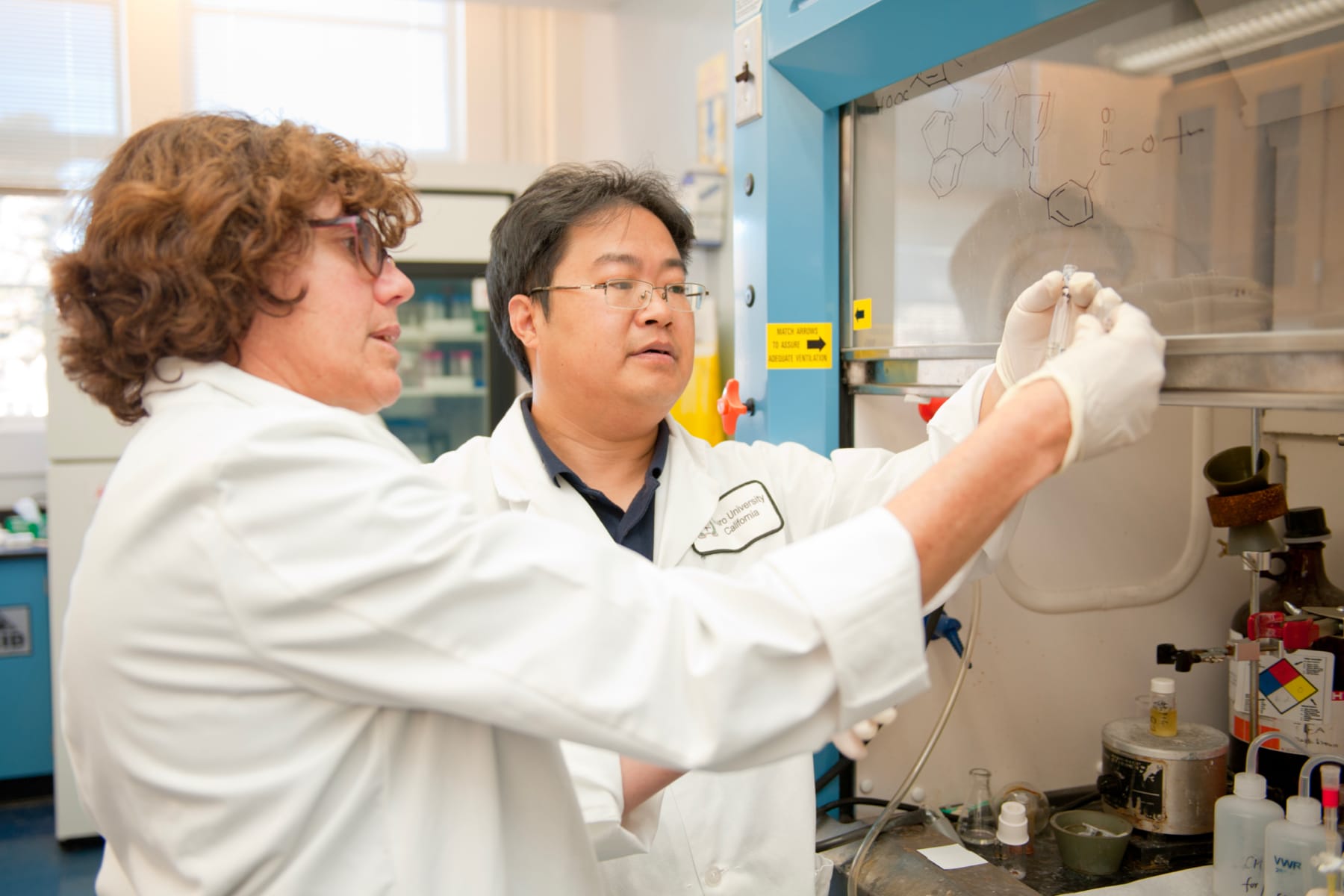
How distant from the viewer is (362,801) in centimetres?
79

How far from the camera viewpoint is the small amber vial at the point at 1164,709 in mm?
1513

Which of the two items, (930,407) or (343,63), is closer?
(930,407)

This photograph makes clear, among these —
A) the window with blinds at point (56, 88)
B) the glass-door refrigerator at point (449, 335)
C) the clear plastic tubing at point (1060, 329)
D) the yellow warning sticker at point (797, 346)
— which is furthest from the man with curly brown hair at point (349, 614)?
the window with blinds at point (56, 88)

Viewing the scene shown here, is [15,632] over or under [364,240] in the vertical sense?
under

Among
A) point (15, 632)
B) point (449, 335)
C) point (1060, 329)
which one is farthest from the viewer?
point (449, 335)

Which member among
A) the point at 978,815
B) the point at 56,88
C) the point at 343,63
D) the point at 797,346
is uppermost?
the point at 343,63

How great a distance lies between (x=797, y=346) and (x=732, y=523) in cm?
37

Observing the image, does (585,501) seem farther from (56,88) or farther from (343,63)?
(56,88)

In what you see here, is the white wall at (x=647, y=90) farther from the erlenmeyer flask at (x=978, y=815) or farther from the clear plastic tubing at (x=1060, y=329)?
the erlenmeyer flask at (x=978, y=815)

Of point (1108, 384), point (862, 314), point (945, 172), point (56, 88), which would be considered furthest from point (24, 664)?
point (1108, 384)

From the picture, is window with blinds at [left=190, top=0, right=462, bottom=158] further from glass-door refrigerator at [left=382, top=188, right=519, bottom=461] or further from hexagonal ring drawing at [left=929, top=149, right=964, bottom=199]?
hexagonal ring drawing at [left=929, top=149, right=964, bottom=199]

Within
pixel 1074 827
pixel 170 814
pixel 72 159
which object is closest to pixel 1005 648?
pixel 1074 827

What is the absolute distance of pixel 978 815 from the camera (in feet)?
5.13

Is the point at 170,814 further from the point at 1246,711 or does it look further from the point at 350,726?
the point at 1246,711
